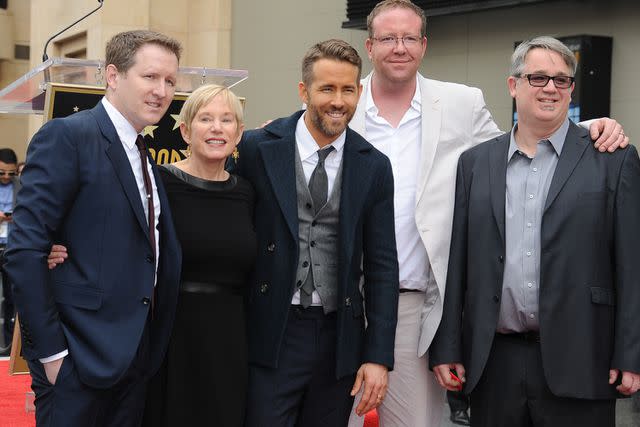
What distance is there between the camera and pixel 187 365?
11.9 feet

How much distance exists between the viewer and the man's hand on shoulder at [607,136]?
392 centimetres

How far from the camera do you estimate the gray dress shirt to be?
3.92 m

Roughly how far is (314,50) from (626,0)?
5.15m

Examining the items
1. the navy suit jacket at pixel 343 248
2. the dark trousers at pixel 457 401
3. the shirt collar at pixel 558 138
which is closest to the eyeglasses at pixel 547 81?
the shirt collar at pixel 558 138

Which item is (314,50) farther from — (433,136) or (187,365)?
(187,365)

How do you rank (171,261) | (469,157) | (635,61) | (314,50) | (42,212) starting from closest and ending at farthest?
1. (42,212)
2. (171,261)
3. (314,50)
4. (469,157)
5. (635,61)

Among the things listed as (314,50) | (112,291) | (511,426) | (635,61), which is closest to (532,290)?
(511,426)

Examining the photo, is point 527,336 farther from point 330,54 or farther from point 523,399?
point 330,54

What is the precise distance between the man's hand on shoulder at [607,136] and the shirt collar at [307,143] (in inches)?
39.5

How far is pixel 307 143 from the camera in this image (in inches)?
155

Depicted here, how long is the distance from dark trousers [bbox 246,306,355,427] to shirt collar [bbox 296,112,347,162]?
615 millimetres

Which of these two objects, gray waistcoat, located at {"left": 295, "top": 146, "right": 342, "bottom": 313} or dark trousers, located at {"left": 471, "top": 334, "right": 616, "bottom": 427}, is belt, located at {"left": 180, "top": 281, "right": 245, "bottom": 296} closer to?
gray waistcoat, located at {"left": 295, "top": 146, "right": 342, "bottom": 313}

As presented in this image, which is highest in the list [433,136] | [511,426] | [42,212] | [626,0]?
[626,0]

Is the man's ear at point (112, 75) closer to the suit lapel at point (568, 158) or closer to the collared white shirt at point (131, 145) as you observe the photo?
the collared white shirt at point (131, 145)
